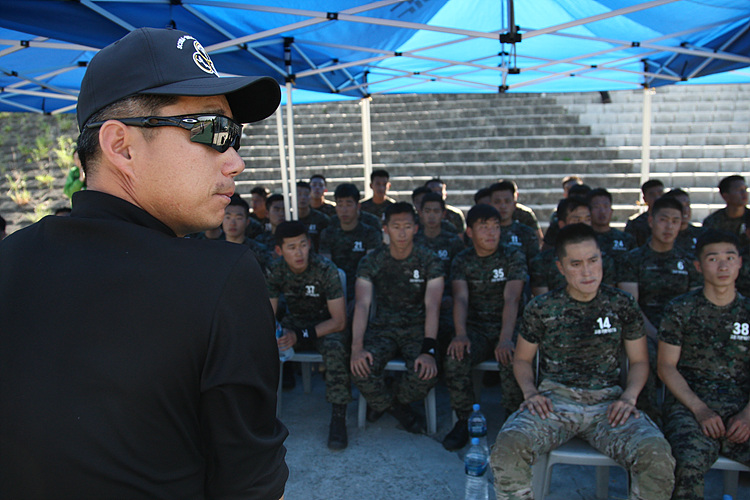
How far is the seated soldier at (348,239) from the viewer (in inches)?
221

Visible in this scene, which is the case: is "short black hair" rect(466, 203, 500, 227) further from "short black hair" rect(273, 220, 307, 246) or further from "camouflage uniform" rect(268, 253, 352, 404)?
"short black hair" rect(273, 220, 307, 246)

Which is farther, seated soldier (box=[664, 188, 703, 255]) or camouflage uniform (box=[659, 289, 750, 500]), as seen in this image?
seated soldier (box=[664, 188, 703, 255])

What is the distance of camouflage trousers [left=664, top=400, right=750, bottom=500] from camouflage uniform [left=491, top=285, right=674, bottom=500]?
0.53 feet

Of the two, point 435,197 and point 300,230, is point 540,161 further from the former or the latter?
point 300,230

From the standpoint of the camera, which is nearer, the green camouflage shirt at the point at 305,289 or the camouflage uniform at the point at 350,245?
the green camouflage shirt at the point at 305,289

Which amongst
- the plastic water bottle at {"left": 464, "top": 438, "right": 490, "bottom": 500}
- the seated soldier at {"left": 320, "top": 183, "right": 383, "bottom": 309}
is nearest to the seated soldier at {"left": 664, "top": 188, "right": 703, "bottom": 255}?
the seated soldier at {"left": 320, "top": 183, "right": 383, "bottom": 309}

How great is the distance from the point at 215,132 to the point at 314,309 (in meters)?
3.49

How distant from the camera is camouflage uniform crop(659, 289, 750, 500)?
263 cm

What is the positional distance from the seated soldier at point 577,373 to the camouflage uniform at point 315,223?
11.9 feet

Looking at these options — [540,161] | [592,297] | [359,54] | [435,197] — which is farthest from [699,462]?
[540,161]

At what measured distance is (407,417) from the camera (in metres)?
3.75

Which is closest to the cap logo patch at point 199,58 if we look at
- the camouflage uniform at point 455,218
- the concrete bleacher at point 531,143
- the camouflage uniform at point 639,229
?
the camouflage uniform at point 455,218

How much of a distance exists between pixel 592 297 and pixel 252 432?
259 centimetres

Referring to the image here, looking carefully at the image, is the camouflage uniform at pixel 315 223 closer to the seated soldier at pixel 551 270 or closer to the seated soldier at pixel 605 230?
the seated soldier at pixel 551 270
